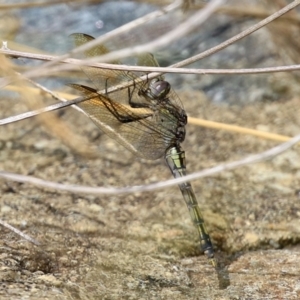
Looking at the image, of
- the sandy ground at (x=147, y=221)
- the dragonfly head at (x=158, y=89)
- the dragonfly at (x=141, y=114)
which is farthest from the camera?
the dragonfly head at (x=158, y=89)

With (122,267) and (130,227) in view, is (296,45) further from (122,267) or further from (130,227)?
(122,267)

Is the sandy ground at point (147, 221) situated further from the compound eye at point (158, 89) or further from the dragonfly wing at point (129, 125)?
the compound eye at point (158, 89)

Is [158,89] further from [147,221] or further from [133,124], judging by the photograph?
[147,221]

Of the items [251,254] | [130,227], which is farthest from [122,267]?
[251,254]

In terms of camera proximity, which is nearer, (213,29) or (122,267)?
(122,267)

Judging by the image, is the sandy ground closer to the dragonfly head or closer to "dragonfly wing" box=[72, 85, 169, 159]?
"dragonfly wing" box=[72, 85, 169, 159]

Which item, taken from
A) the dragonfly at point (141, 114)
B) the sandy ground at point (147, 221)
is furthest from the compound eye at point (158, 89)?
the sandy ground at point (147, 221)

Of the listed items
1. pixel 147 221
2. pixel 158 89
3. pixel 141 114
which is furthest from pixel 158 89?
pixel 147 221

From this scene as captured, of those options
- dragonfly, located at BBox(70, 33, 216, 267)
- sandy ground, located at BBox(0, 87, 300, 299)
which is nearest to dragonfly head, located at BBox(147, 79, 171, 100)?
dragonfly, located at BBox(70, 33, 216, 267)
